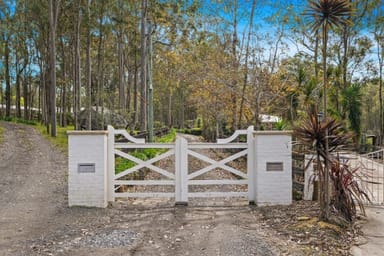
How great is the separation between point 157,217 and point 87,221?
1139mm

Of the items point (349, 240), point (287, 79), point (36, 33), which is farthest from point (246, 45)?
point (36, 33)

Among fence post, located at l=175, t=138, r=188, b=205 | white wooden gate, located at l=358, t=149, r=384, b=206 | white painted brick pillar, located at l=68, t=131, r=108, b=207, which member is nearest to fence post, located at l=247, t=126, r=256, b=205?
fence post, located at l=175, t=138, r=188, b=205

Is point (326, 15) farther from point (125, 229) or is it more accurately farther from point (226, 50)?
point (226, 50)


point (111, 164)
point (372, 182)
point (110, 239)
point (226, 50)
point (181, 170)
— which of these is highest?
point (226, 50)

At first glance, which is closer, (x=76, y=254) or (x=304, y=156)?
(x=76, y=254)

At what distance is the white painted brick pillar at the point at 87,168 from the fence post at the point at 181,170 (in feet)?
4.40

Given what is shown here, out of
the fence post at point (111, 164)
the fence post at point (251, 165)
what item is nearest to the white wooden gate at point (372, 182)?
the fence post at point (251, 165)

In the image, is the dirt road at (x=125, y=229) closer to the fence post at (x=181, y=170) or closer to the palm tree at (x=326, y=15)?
the fence post at (x=181, y=170)

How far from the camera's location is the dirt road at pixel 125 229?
4617 millimetres

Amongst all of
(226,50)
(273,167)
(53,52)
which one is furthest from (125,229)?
(53,52)

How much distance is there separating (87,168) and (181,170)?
172 cm

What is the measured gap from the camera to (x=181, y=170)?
6906mm

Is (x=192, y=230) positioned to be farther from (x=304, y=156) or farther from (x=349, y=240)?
(x=304, y=156)

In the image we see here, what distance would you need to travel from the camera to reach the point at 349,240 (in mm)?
5000
